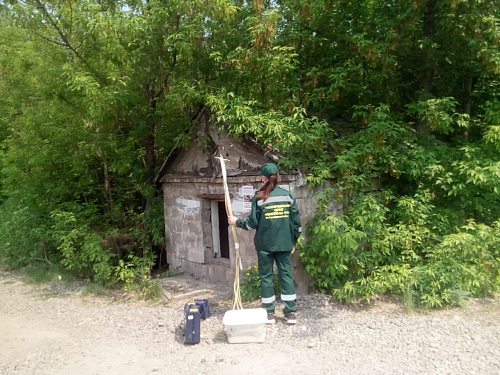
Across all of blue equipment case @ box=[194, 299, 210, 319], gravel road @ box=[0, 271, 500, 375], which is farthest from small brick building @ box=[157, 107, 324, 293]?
blue equipment case @ box=[194, 299, 210, 319]

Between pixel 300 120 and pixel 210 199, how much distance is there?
2510 millimetres

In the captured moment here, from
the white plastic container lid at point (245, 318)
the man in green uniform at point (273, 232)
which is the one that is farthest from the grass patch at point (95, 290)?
the white plastic container lid at point (245, 318)

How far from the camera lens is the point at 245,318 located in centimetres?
466

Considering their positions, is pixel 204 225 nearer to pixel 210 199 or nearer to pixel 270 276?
pixel 210 199

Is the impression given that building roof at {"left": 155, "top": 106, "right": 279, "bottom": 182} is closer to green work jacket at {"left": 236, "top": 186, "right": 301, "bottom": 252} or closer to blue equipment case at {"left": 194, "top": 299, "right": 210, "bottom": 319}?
green work jacket at {"left": 236, "top": 186, "right": 301, "bottom": 252}

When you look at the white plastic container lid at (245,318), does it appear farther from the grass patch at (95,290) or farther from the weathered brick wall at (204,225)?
the grass patch at (95,290)

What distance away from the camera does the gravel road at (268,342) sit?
416 cm

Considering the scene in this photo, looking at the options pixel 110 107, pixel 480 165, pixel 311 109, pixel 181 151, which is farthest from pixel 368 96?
pixel 110 107

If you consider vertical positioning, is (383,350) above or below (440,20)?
below

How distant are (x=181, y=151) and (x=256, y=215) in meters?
3.51

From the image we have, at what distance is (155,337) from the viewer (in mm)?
5199

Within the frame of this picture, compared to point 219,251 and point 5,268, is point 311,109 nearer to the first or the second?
point 219,251

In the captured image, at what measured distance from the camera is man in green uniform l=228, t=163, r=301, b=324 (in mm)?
5238

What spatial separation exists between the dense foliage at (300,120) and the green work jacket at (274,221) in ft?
2.48
